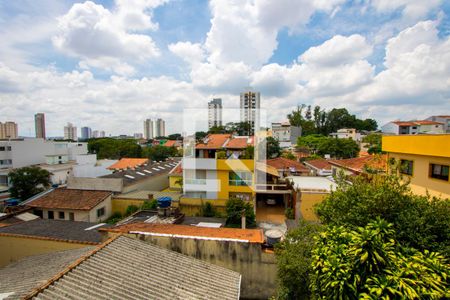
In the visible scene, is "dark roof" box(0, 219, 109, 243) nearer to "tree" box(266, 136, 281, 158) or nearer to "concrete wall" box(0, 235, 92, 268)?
"concrete wall" box(0, 235, 92, 268)

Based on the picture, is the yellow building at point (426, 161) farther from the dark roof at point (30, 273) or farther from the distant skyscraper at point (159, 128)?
the distant skyscraper at point (159, 128)

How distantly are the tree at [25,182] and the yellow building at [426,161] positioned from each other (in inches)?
1119

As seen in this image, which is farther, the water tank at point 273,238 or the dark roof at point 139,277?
the water tank at point 273,238

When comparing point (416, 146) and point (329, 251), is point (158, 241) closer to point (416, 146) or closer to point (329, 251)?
point (329, 251)

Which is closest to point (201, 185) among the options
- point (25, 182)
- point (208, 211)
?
point (208, 211)

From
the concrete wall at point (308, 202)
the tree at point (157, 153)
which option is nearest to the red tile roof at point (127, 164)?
the tree at point (157, 153)

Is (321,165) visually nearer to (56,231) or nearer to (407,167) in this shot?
(407,167)

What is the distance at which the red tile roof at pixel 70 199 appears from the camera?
56.9ft

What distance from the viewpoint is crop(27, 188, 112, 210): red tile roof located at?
682 inches

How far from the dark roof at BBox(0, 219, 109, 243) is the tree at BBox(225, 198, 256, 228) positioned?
8.24 metres

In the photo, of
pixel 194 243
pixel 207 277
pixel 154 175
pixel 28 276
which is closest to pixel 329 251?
pixel 207 277

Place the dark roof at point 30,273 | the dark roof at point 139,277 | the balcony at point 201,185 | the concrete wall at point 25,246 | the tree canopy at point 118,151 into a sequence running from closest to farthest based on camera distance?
the dark roof at point 139,277
the dark roof at point 30,273
the concrete wall at point 25,246
the balcony at point 201,185
the tree canopy at point 118,151

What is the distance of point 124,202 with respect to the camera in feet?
63.5

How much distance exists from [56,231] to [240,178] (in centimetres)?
1197
